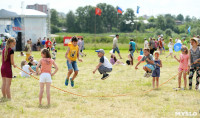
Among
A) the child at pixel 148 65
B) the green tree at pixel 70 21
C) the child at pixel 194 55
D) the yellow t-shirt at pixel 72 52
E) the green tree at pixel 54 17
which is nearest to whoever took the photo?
the yellow t-shirt at pixel 72 52

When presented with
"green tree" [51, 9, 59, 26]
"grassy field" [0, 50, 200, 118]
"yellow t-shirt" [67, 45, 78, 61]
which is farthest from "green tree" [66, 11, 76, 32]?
"yellow t-shirt" [67, 45, 78, 61]

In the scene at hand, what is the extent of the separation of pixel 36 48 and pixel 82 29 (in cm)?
8364

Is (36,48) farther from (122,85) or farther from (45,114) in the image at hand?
(45,114)

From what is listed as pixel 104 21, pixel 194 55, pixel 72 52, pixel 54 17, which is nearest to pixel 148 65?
pixel 194 55

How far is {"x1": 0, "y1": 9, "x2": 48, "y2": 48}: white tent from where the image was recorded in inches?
1281

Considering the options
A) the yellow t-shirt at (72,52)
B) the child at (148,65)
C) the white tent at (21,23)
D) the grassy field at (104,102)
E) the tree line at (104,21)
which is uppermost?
the tree line at (104,21)

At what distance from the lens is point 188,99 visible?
823cm

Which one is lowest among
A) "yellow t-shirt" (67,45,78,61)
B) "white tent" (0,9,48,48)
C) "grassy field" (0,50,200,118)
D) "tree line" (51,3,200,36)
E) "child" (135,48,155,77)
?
"grassy field" (0,50,200,118)

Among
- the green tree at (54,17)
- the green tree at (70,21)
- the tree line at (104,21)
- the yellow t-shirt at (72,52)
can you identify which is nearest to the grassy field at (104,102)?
the yellow t-shirt at (72,52)

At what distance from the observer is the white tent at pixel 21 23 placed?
107 feet

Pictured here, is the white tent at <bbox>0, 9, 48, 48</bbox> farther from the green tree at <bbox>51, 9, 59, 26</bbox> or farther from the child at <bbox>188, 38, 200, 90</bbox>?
the green tree at <bbox>51, 9, 59, 26</bbox>

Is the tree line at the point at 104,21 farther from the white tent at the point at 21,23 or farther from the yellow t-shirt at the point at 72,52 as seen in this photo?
the yellow t-shirt at the point at 72,52

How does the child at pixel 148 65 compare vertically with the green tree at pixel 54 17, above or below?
below

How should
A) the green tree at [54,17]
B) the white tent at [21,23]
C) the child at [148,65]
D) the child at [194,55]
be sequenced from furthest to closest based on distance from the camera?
the green tree at [54,17] < the white tent at [21,23] < the child at [148,65] < the child at [194,55]
